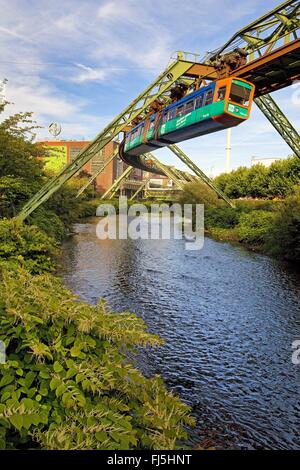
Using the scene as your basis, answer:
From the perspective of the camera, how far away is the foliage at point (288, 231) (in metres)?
22.2

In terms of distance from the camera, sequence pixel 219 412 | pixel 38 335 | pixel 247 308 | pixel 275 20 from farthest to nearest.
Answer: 1. pixel 275 20
2. pixel 247 308
3. pixel 219 412
4. pixel 38 335

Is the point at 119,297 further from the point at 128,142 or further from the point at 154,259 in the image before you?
the point at 128,142

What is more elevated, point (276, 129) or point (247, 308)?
point (276, 129)

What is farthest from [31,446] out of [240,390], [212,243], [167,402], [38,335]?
[212,243]

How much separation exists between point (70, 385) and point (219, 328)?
878 cm

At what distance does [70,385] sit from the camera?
10.2 ft

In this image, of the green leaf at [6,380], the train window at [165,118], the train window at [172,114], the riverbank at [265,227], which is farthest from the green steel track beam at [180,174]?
the green leaf at [6,380]

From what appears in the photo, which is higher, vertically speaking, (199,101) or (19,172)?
(199,101)

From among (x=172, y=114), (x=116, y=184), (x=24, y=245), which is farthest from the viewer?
(x=116, y=184)

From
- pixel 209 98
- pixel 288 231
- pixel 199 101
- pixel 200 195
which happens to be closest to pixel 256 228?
pixel 288 231

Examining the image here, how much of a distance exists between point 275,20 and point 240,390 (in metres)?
20.0

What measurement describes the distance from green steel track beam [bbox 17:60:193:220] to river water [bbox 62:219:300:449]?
13.0 feet

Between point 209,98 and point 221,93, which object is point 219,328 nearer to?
point 221,93

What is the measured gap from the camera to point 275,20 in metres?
19.7
